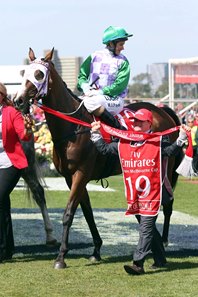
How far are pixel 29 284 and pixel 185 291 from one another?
1.35 metres

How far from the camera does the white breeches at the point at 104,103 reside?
7.86 meters

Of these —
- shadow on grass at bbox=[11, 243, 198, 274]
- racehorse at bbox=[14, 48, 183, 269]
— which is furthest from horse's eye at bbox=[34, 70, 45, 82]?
shadow on grass at bbox=[11, 243, 198, 274]

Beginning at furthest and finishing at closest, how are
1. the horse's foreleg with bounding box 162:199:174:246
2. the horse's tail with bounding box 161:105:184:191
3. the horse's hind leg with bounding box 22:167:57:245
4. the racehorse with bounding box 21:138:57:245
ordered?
the horse's tail with bounding box 161:105:184:191, the horse's hind leg with bounding box 22:167:57:245, the racehorse with bounding box 21:138:57:245, the horse's foreleg with bounding box 162:199:174:246

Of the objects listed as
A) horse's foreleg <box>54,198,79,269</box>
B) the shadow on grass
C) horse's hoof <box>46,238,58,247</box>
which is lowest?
horse's hoof <box>46,238,58,247</box>

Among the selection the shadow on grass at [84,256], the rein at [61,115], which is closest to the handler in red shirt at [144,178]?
the shadow on grass at [84,256]

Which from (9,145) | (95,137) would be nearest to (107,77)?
(95,137)

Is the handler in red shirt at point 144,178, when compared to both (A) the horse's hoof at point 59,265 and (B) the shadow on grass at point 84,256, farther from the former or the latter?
(A) the horse's hoof at point 59,265

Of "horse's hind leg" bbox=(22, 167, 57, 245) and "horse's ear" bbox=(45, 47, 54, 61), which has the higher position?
"horse's ear" bbox=(45, 47, 54, 61)

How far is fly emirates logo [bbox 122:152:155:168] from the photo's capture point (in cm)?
690

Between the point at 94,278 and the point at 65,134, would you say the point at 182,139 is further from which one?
the point at 94,278

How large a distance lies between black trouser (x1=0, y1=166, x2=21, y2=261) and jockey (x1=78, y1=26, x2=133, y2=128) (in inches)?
41.8

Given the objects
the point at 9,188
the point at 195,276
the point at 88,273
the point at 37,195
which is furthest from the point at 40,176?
the point at 195,276

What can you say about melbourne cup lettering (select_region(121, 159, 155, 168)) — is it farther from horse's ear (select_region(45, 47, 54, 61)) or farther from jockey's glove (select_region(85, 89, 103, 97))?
horse's ear (select_region(45, 47, 54, 61))

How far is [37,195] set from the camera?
30.6ft
